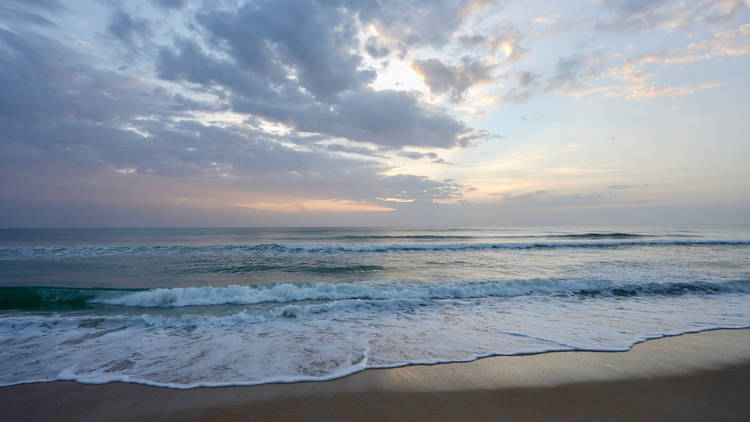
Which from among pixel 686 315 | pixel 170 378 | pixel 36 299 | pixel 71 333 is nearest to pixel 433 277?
pixel 686 315

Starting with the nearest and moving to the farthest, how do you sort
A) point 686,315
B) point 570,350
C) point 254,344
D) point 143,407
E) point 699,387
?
point 143,407
point 699,387
point 570,350
point 254,344
point 686,315

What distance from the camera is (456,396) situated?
3402 mm

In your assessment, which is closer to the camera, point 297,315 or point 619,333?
point 619,333

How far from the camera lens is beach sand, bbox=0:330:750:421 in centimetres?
308

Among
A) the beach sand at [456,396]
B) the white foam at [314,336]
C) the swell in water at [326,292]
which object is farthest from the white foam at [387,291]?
the beach sand at [456,396]

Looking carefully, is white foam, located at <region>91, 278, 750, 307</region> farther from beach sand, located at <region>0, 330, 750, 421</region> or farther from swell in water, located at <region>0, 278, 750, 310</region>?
beach sand, located at <region>0, 330, 750, 421</region>

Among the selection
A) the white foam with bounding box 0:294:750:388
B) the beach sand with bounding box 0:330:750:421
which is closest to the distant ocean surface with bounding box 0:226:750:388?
the white foam with bounding box 0:294:750:388

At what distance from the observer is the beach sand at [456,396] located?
121 inches

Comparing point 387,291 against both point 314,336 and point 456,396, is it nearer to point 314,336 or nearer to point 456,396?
point 314,336

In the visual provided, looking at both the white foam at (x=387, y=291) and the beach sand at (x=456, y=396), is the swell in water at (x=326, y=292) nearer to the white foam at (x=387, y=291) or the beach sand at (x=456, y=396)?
the white foam at (x=387, y=291)

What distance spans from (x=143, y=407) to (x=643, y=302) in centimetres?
1082

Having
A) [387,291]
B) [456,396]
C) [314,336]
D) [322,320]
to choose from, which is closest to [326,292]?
[387,291]

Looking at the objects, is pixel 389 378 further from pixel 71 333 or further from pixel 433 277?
pixel 433 277

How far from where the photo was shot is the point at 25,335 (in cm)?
551
